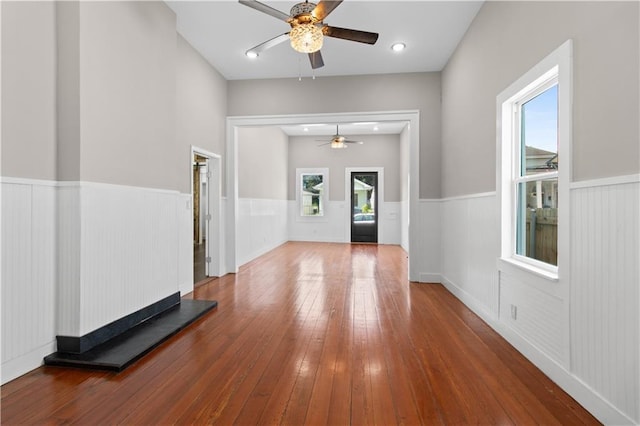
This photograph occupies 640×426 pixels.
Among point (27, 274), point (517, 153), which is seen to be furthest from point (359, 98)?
point (27, 274)

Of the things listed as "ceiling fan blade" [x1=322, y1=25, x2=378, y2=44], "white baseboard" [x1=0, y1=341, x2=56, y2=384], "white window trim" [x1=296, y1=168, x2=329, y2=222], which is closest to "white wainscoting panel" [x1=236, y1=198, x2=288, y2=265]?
"white window trim" [x1=296, y1=168, x2=329, y2=222]

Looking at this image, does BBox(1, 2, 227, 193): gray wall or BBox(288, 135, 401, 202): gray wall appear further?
BBox(288, 135, 401, 202): gray wall

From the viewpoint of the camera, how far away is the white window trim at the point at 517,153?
6.30ft

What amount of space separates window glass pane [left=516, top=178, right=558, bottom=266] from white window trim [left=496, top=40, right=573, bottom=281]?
5 cm

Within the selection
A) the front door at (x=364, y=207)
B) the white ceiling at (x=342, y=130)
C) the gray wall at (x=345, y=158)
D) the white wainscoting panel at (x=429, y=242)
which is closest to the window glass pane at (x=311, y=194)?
the gray wall at (x=345, y=158)

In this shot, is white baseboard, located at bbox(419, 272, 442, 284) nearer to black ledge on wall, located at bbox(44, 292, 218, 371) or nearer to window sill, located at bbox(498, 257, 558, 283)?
window sill, located at bbox(498, 257, 558, 283)

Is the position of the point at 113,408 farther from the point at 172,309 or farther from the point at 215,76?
the point at 215,76

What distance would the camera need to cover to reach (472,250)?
139 inches

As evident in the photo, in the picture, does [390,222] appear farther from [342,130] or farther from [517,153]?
[517,153]

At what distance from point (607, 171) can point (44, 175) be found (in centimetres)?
354

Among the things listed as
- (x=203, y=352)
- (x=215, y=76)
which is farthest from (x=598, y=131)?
(x=215, y=76)

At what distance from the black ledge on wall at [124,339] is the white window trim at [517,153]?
9.81 ft

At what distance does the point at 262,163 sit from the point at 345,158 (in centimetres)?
314

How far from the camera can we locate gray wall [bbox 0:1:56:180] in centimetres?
198
